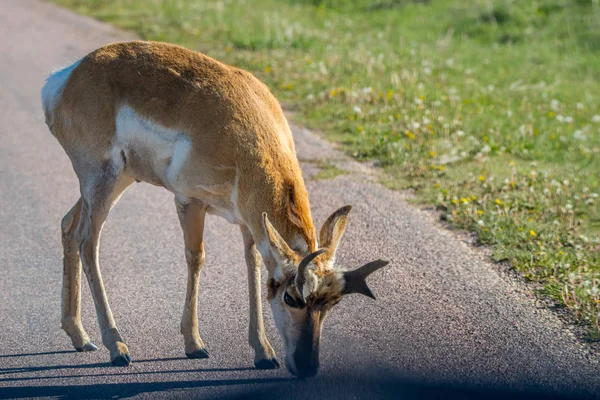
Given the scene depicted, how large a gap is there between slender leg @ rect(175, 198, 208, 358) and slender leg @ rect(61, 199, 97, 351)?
65 cm

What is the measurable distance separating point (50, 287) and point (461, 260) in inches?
130

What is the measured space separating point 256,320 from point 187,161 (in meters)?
1.16

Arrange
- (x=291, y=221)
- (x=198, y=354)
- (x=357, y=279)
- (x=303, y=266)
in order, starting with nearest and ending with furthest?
1. (x=303, y=266)
2. (x=357, y=279)
3. (x=291, y=221)
4. (x=198, y=354)

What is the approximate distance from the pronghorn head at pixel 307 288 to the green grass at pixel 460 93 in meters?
2.19

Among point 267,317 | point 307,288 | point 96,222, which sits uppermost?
point 307,288

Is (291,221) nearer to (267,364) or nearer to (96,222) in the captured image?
(267,364)

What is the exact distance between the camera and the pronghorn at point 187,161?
5.58 m

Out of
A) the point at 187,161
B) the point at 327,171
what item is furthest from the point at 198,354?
the point at 327,171

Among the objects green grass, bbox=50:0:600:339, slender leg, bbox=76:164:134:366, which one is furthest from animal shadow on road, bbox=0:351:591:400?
green grass, bbox=50:0:600:339

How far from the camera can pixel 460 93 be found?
12320mm

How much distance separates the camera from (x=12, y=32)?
15156 mm

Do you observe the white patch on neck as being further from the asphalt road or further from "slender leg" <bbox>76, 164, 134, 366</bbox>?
the asphalt road

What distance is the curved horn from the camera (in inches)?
199

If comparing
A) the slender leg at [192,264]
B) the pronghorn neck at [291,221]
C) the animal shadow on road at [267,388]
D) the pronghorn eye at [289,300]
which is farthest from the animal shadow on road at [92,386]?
the pronghorn neck at [291,221]
